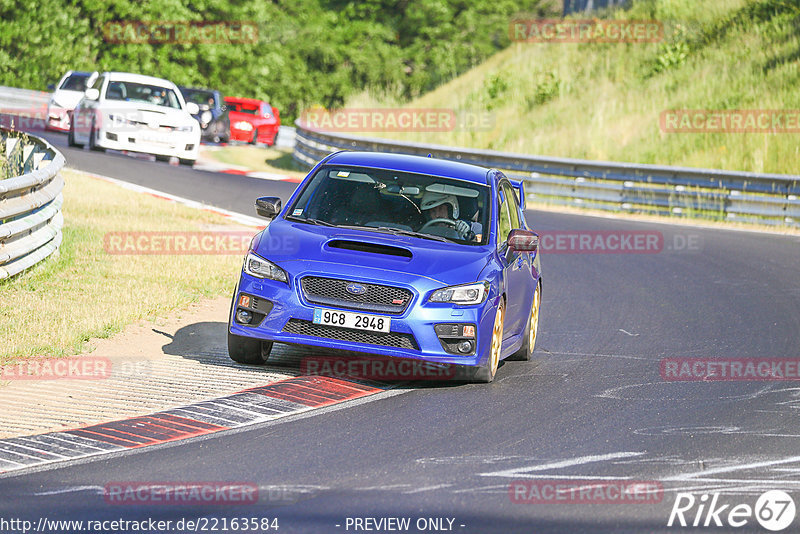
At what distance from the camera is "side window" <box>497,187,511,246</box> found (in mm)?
10391

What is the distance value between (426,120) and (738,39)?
9.19 m

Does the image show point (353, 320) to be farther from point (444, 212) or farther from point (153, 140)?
Answer: point (153, 140)

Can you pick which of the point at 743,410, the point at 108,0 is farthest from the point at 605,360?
the point at 108,0

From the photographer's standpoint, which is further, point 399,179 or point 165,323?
point 165,323

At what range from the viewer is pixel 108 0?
57750 mm

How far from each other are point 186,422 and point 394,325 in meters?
1.73

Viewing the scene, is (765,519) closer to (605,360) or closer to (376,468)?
(376,468)

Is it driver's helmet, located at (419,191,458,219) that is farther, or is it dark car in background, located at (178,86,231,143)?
dark car in background, located at (178,86,231,143)

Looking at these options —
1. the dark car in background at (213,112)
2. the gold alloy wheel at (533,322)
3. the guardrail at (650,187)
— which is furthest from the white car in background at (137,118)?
the gold alloy wheel at (533,322)

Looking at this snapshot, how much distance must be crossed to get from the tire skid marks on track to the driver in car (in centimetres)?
149

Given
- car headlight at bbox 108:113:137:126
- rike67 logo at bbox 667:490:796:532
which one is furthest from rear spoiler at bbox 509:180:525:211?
car headlight at bbox 108:113:137:126

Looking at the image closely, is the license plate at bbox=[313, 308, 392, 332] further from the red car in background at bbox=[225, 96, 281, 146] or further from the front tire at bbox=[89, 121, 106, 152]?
the red car in background at bbox=[225, 96, 281, 146]

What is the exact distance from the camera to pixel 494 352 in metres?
9.71

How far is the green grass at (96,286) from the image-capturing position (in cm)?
1069
